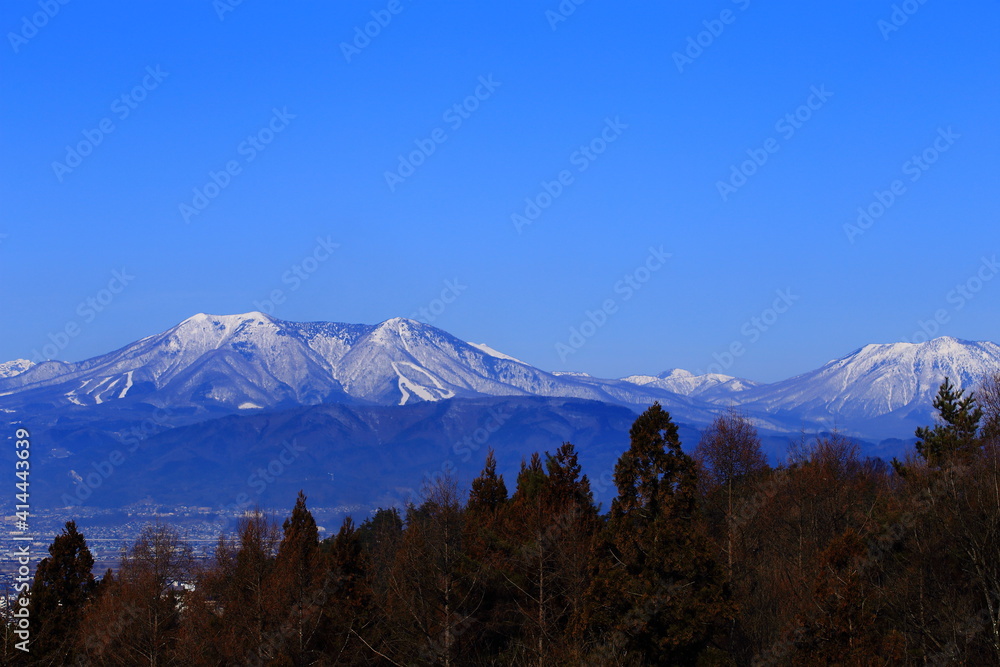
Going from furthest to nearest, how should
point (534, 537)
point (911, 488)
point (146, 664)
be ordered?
point (911, 488), point (534, 537), point (146, 664)

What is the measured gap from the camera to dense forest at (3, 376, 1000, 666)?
1039 inches

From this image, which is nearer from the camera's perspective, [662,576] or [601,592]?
[662,576]

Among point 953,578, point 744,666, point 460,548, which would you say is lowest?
point 744,666

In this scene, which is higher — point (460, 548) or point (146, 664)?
point (460, 548)

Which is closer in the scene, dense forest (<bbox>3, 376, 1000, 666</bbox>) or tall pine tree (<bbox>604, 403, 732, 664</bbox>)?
dense forest (<bbox>3, 376, 1000, 666</bbox>)

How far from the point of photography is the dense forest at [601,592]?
2639 cm

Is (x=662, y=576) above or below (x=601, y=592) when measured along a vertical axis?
above

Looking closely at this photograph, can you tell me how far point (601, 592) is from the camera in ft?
99.7

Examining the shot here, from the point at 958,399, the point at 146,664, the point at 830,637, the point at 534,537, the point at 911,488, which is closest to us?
the point at 830,637

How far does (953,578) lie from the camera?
27.3 m

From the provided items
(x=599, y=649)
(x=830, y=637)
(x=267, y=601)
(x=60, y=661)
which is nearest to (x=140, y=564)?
(x=60, y=661)

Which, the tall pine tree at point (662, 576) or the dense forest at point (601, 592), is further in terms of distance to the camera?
the tall pine tree at point (662, 576)

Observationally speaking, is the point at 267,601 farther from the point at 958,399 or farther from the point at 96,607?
the point at 958,399

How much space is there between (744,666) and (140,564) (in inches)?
832
